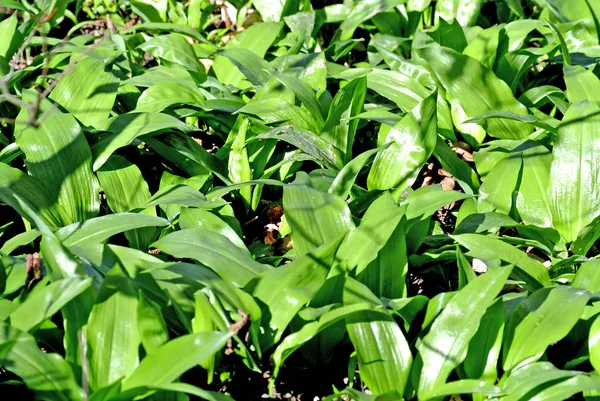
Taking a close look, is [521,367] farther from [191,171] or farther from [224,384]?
[191,171]

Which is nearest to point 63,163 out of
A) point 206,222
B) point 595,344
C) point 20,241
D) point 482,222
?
point 20,241

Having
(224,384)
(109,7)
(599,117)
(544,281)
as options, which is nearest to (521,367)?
(544,281)

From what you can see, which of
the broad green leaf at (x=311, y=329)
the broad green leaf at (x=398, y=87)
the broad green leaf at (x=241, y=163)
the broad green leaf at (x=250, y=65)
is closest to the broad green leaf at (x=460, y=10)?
the broad green leaf at (x=398, y=87)

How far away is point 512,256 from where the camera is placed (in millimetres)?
2238

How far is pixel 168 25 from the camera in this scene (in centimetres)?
344

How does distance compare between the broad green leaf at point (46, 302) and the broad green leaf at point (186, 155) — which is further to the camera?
the broad green leaf at point (186, 155)

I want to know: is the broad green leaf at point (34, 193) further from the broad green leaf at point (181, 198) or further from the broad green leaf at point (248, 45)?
the broad green leaf at point (248, 45)

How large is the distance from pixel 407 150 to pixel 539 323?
824mm

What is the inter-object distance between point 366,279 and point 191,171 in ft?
2.94

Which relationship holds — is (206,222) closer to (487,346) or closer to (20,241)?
(20,241)

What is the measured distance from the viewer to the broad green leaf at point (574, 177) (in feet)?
8.09

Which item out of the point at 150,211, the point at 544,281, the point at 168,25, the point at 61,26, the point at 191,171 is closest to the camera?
the point at 544,281

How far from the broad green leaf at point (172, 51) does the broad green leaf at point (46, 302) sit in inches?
64.5

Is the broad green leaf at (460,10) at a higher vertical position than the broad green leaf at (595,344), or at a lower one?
higher
